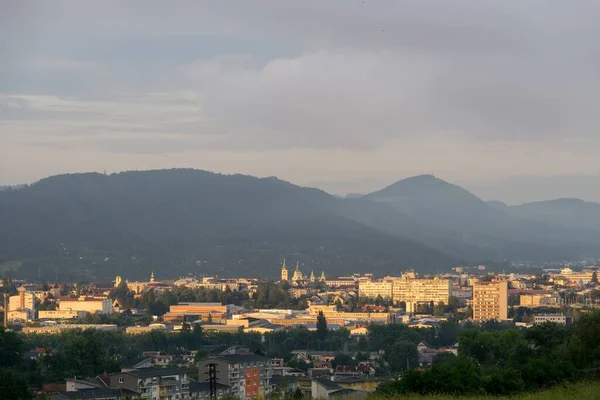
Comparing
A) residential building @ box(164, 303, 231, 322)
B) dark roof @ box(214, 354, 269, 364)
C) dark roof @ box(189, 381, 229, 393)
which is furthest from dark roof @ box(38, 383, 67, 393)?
residential building @ box(164, 303, 231, 322)

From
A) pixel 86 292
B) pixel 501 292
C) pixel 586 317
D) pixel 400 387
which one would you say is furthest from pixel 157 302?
pixel 400 387

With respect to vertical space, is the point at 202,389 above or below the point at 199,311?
below

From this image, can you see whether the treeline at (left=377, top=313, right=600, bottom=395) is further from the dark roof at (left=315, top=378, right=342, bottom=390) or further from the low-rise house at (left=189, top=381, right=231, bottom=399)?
the low-rise house at (left=189, top=381, right=231, bottom=399)

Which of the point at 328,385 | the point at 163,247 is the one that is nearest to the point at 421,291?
the point at 328,385

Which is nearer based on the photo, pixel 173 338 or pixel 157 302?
pixel 173 338

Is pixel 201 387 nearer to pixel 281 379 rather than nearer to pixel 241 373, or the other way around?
pixel 241 373

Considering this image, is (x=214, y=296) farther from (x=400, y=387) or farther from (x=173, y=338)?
(x=400, y=387)

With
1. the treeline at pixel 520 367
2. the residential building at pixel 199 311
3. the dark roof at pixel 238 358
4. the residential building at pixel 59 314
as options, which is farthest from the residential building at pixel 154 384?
the residential building at pixel 59 314

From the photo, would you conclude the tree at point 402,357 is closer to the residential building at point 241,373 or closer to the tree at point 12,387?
the residential building at point 241,373
